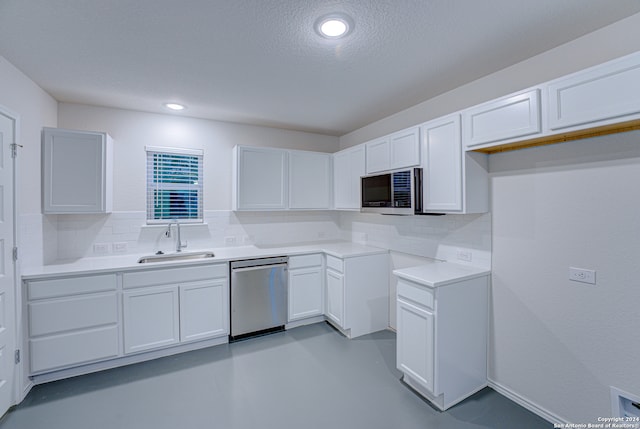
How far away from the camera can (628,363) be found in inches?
65.6

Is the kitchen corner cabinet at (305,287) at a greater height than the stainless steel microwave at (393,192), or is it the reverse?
the stainless steel microwave at (393,192)

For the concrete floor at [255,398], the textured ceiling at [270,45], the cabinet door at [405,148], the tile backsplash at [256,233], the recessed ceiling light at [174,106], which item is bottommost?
the concrete floor at [255,398]

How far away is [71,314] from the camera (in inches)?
94.6

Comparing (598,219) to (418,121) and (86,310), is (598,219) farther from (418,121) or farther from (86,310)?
(86,310)

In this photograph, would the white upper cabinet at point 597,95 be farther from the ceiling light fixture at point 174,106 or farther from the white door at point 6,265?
the white door at point 6,265

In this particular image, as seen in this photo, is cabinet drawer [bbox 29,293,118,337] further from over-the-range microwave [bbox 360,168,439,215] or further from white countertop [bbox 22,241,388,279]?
over-the-range microwave [bbox 360,168,439,215]

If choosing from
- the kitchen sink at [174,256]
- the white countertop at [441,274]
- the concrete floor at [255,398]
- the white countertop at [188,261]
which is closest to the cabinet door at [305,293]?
the white countertop at [188,261]

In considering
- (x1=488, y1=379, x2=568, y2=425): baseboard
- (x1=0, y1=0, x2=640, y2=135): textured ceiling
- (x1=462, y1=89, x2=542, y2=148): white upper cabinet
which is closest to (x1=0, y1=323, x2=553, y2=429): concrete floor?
(x1=488, y1=379, x2=568, y2=425): baseboard

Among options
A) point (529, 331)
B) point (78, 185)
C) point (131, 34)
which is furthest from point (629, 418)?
point (78, 185)

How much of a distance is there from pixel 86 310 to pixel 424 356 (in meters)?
2.86

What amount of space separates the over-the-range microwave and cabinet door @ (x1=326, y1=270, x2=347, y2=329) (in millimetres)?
868

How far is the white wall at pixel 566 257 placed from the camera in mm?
1679

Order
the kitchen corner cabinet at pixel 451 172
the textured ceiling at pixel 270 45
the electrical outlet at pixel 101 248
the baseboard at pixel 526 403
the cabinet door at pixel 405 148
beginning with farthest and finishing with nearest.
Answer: the electrical outlet at pixel 101 248 → the cabinet door at pixel 405 148 → the kitchen corner cabinet at pixel 451 172 → the baseboard at pixel 526 403 → the textured ceiling at pixel 270 45

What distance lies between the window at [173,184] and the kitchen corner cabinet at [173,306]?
0.88m
